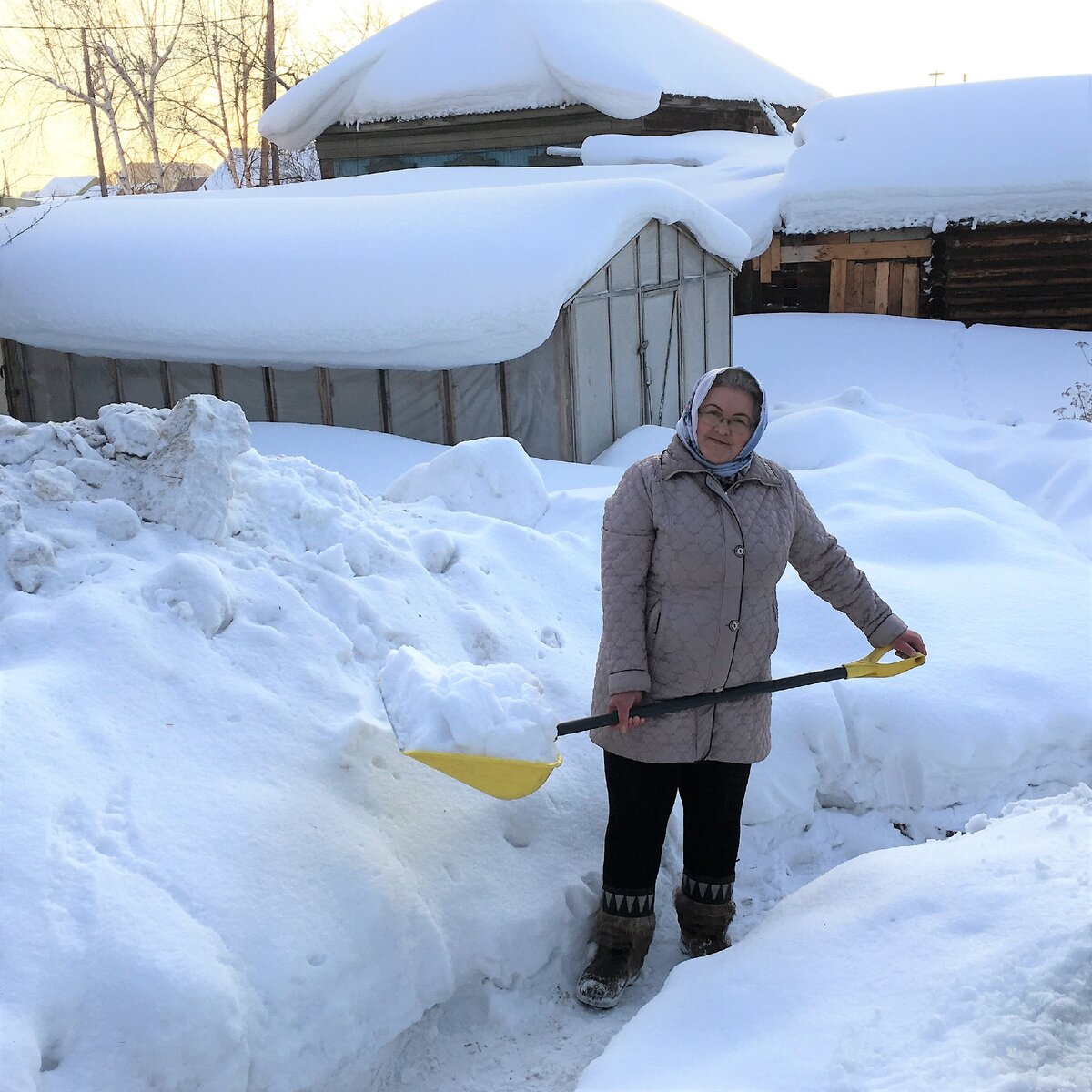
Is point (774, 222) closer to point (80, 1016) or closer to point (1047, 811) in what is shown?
point (1047, 811)

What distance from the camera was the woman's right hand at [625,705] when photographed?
2.69 meters

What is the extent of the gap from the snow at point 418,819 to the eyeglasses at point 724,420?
82cm

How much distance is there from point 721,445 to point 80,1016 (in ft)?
6.02

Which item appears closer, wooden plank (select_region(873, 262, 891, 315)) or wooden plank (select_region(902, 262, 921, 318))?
wooden plank (select_region(902, 262, 921, 318))

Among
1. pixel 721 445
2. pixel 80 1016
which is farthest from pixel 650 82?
pixel 80 1016

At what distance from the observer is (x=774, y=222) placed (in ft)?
50.1

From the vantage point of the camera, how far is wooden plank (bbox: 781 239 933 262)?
49.5ft

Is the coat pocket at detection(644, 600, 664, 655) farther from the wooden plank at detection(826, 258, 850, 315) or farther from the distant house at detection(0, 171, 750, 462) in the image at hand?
the wooden plank at detection(826, 258, 850, 315)

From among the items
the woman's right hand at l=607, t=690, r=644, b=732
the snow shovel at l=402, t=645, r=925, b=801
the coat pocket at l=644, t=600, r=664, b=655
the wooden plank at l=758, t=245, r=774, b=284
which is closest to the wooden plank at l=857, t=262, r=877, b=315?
the wooden plank at l=758, t=245, r=774, b=284

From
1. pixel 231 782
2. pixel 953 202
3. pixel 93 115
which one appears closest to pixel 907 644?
pixel 231 782

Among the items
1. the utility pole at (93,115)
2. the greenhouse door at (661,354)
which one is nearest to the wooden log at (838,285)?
the greenhouse door at (661,354)

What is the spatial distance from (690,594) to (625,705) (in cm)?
31

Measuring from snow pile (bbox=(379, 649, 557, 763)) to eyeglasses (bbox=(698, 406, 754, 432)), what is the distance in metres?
0.82

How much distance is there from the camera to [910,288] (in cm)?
1542
